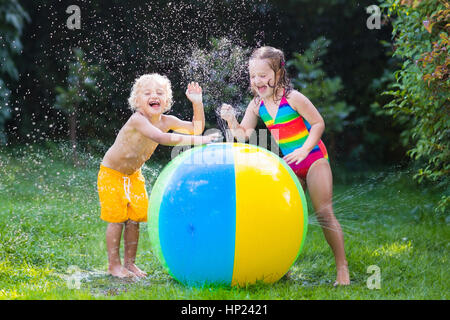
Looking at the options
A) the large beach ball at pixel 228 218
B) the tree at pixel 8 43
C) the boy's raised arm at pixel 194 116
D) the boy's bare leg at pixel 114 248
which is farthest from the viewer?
the tree at pixel 8 43

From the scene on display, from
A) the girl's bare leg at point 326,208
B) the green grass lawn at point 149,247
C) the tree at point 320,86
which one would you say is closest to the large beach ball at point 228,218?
the green grass lawn at point 149,247

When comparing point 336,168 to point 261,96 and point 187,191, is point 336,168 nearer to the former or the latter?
point 261,96

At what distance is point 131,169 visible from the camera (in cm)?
407

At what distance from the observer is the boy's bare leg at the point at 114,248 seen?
3965 mm

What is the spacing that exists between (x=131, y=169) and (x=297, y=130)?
1.21 m

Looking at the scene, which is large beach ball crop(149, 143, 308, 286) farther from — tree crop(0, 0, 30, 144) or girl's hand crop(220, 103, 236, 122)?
tree crop(0, 0, 30, 144)

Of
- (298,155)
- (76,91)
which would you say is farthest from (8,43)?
(298,155)

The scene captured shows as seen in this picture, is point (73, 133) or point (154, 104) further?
point (73, 133)

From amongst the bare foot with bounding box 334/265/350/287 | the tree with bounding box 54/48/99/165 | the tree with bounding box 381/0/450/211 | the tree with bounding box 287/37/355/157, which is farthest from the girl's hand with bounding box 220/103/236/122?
the tree with bounding box 287/37/355/157

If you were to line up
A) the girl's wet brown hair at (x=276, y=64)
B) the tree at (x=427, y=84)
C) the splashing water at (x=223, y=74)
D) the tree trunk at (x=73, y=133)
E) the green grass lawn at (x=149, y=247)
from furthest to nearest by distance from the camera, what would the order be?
1. the tree trunk at (x=73, y=133)
2. the splashing water at (x=223, y=74)
3. the tree at (x=427, y=84)
4. the girl's wet brown hair at (x=276, y=64)
5. the green grass lawn at (x=149, y=247)

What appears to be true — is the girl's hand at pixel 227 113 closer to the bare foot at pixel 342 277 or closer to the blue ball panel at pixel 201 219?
the blue ball panel at pixel 201 219

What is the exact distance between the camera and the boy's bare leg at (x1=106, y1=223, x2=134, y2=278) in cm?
396

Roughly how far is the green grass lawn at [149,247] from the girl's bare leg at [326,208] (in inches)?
5.1

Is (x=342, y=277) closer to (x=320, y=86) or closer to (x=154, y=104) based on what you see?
(x=154, y=104)
